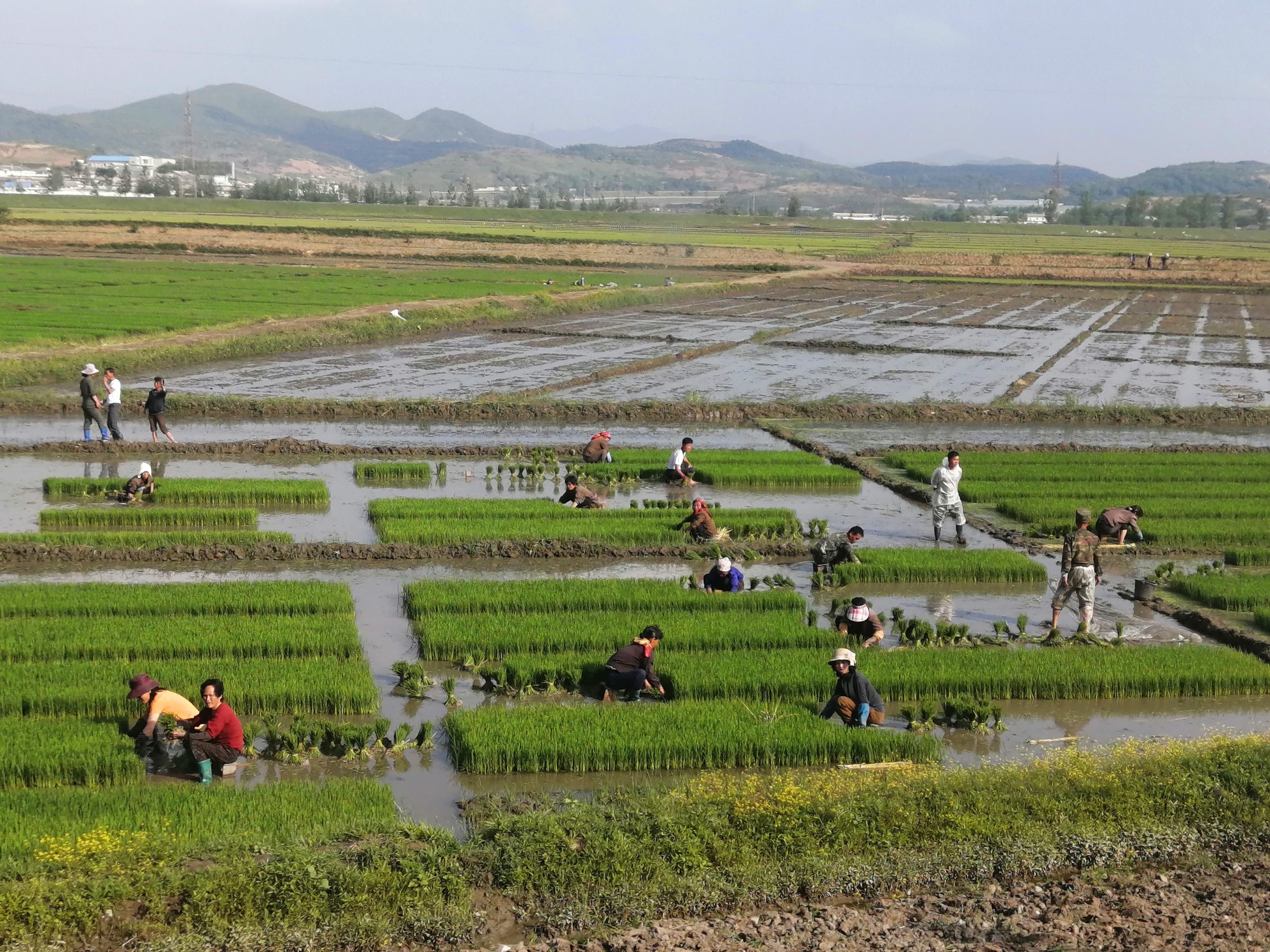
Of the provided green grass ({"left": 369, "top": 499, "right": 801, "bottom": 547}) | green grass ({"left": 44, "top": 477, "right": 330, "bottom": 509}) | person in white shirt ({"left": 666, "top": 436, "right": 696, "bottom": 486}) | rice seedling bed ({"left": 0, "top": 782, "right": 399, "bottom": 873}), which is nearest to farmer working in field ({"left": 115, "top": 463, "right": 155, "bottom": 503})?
green grass ({"left": 44, "top": 477, "right": 330, "bottom": 509})

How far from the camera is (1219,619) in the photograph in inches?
581

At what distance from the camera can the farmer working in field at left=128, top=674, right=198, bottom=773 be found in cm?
988

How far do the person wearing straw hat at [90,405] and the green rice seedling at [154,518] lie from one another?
4.79m

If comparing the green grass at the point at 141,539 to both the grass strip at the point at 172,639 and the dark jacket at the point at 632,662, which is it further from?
the dark jacket at the point at 632,662

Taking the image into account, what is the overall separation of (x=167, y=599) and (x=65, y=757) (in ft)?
14.6

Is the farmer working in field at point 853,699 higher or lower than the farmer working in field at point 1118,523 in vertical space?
lower

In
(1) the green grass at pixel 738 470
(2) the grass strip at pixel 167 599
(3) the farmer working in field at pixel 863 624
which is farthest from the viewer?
(1) the green grass at pixel 738 470

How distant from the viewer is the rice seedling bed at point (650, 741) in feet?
33.1

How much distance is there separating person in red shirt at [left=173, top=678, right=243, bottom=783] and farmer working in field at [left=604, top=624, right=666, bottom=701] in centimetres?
339

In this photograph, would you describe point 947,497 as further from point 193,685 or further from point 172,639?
point 193,685

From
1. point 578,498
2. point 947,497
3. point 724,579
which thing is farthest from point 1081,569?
point 578,498

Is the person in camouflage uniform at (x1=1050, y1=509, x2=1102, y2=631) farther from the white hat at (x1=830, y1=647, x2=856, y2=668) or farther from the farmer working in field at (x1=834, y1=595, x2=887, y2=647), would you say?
the white hat at (x1=830, y1=647, x2=856, y2=668)

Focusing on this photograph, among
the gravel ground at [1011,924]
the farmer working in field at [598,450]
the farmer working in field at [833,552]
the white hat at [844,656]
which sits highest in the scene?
the farmer working in field at [598,450]

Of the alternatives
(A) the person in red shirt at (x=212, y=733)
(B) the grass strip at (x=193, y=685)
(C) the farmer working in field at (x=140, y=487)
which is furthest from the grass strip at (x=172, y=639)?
(C) the farmer working in field at (x=140, y=487)
